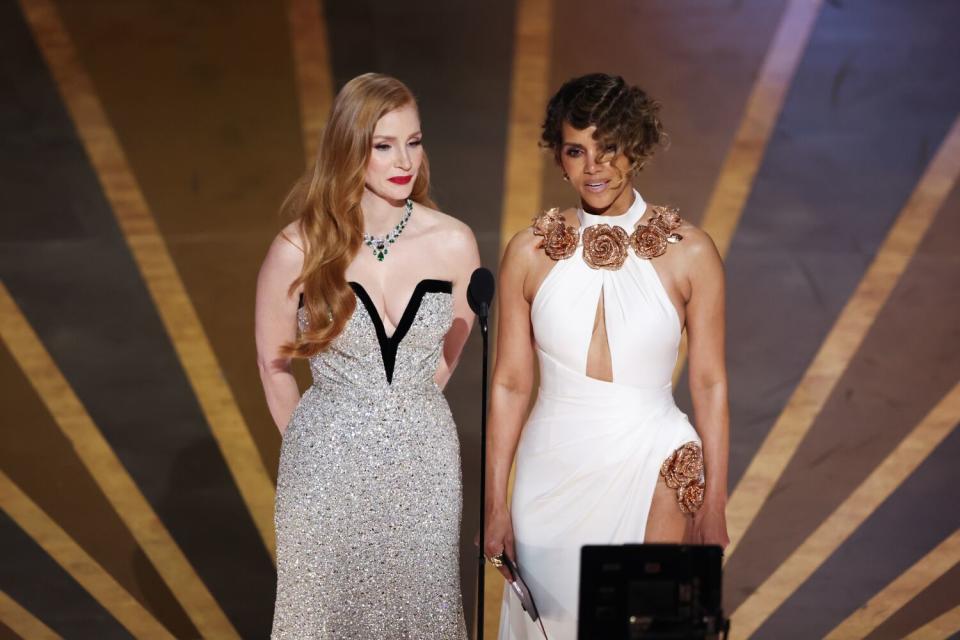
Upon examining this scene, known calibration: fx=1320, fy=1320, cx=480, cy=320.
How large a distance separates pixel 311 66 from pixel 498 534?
2731 millimetres

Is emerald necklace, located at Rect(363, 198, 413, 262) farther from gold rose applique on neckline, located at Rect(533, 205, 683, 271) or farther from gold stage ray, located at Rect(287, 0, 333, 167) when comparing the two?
gold stage ray, located at Rect(287, 0, 333, 167)

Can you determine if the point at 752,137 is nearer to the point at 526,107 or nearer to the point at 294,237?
the point at 526,107

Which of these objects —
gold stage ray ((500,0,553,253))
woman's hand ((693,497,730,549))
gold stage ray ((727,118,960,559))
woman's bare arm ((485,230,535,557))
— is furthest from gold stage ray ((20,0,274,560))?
woman's hand ((693,497,730,549))

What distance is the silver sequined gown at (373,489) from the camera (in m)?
3.33

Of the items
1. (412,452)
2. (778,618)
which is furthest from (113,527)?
(778,618)

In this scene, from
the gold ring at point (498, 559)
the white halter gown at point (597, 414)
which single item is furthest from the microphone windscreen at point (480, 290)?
the gold ring at point (498, 559)

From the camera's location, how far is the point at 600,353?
3254 mm

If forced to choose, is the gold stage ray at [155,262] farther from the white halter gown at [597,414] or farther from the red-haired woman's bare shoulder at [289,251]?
the white halter gown at [597,414]

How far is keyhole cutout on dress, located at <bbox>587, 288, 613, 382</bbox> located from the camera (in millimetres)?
3252

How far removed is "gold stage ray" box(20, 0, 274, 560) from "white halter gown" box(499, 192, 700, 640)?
2.10m

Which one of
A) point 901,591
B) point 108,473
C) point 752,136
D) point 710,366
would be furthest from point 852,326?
point 108,473

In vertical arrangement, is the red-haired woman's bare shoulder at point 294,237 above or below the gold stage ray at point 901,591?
above

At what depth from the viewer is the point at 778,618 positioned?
15.8 feet

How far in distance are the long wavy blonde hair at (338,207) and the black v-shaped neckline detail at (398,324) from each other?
4cm
